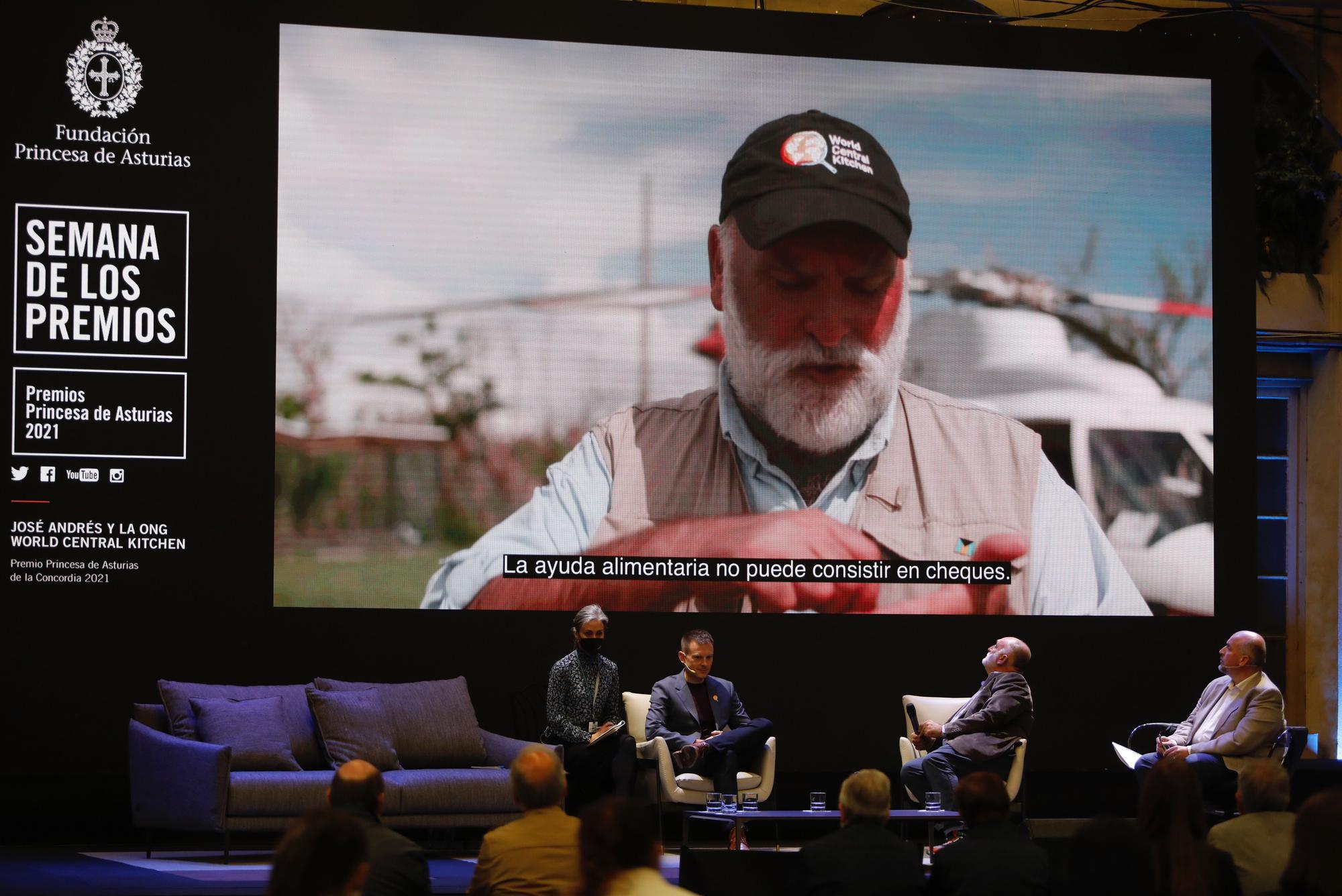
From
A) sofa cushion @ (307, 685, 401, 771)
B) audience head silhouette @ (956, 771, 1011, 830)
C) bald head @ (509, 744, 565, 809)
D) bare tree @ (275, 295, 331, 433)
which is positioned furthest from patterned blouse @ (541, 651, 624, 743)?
audience head silhouette @ (956, 771, 1011, 830)

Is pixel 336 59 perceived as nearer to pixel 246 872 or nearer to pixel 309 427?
pixel 309 427

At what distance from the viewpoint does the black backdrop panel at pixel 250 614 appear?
7332 mm

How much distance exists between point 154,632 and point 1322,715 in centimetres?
665

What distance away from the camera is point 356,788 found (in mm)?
3703

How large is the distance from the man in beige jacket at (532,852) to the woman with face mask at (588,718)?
3113mm

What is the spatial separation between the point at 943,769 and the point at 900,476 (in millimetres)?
1607

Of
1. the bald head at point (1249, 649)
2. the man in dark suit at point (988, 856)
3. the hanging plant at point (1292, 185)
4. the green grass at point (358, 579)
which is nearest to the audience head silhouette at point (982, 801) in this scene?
the man in dark suit at point (988, 856)

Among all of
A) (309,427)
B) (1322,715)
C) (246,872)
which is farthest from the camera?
(1322,715)

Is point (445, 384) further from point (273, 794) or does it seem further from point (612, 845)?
point (612, 845)

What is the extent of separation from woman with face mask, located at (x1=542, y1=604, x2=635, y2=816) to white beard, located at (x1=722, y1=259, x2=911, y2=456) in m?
1.43

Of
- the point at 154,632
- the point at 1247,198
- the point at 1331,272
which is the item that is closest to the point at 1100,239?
the point at 1247,198

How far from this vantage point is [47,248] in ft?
24.2

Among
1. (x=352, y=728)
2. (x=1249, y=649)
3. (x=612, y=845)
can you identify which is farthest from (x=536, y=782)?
(x=1249, y=649)

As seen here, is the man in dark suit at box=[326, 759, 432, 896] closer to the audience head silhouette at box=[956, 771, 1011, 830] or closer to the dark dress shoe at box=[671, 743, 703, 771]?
the audience head silhouette at box=[956, 771, 1011, 830]
